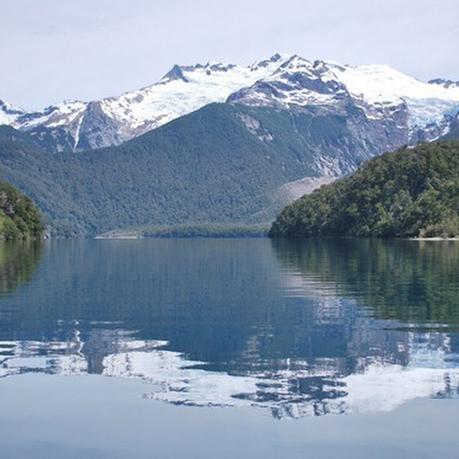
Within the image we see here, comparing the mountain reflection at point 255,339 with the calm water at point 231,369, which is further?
the mountain reflection at point 255,339

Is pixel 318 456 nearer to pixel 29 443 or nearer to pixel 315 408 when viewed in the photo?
pixel 315 408

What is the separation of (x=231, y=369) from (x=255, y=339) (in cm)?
785

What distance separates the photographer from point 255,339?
43.8 meters

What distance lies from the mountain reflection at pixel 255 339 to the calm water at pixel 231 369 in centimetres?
8

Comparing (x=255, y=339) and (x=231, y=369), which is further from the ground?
(x=255, y=339)

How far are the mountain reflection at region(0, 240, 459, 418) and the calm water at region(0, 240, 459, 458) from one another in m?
0.08

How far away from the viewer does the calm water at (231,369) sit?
26922 millimetres

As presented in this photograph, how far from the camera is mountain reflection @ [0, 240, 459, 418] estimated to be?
3225cm

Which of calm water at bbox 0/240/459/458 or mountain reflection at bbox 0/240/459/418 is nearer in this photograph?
calm water at bbox 0/240/459/458

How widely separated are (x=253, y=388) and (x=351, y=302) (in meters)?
28.1

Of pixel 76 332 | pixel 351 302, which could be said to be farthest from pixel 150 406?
pixel 351 302

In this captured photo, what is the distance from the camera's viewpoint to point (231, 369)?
36000 millimetres

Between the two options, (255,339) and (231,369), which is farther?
(255,339)

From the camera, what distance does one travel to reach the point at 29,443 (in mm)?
26500
